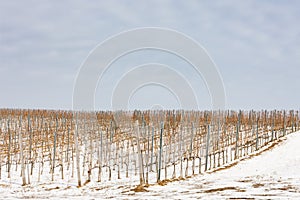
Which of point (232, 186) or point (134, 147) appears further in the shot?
point (134, 147)

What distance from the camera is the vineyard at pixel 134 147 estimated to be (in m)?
17.9

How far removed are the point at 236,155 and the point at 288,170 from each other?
6.52 metres

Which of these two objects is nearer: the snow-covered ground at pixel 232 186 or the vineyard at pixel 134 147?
the snow-covered ground at pixel 232 186

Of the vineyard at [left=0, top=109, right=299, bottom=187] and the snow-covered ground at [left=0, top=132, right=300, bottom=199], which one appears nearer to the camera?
the snow-covered ground at [left=0, top=132, right=300, bottom=199]

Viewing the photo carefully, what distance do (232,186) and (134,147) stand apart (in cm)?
1512

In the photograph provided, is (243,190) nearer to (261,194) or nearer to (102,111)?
(261,194)

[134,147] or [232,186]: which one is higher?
[232,186]

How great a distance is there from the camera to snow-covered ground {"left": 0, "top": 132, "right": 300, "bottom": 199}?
9.59 m

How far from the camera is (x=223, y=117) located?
30.3 meters

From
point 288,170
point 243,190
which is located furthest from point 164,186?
point 288,170

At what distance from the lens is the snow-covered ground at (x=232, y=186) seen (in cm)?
959

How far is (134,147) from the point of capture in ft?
83.7

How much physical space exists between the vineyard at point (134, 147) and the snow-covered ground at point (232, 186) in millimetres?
1324

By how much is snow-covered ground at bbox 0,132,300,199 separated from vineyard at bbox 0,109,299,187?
4.34ft
